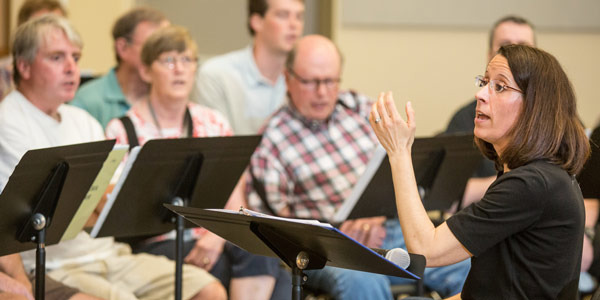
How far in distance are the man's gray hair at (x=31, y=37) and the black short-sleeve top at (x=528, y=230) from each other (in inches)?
71.0

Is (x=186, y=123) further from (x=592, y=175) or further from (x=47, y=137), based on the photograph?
(x=592, y=175)

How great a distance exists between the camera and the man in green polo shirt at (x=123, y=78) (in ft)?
13.5

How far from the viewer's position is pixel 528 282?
2.07m

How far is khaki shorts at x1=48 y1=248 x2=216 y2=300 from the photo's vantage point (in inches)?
123

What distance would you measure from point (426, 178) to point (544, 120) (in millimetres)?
1280

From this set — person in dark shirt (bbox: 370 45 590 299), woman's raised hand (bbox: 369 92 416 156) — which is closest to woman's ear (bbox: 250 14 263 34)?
woman's raised hand (bbox: 369 92 416 156)

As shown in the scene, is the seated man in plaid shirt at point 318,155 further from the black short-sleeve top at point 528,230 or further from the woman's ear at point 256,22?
the black short-sleeve top at point 528,230

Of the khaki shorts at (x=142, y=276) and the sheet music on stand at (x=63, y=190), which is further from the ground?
the sheet music on stand at (x=63, y=190)

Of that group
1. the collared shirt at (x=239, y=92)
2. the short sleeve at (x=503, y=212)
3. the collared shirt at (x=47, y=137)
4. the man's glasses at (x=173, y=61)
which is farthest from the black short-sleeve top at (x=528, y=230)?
the collared shirt at (x=239, y=92)

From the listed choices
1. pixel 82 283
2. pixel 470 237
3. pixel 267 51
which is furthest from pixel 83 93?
pixel 470 237

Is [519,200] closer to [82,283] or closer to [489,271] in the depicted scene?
[489,271]

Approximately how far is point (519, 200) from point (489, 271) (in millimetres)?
210

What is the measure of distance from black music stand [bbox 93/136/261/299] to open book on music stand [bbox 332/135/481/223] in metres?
0.44

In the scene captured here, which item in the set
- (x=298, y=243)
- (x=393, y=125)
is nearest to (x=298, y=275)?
(x=298, y=243)
